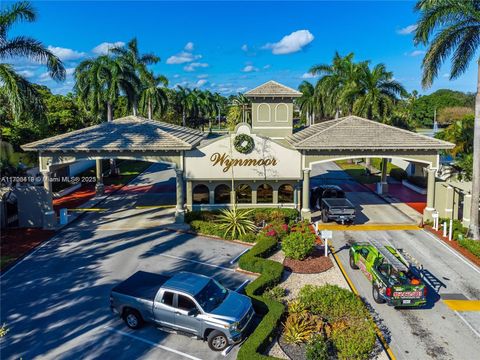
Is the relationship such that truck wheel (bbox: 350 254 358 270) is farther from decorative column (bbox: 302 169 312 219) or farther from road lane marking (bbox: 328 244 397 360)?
decorative column (bbox: 302 169 312 219)

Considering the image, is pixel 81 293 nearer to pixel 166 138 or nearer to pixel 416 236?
pixel 166 138

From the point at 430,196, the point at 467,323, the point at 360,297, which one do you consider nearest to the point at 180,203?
the point at 360,297

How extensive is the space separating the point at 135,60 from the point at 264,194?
24.0 meters

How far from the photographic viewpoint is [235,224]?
23.6 metres

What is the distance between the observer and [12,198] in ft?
86.3

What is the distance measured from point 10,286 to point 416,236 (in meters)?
21.5

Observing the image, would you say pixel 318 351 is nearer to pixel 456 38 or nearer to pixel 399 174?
pixel 456 38

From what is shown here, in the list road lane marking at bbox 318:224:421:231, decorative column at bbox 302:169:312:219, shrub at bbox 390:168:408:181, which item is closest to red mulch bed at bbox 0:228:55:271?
decorative column at bbox 302:169:312:219

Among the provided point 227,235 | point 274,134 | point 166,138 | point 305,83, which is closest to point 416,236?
point 227,235

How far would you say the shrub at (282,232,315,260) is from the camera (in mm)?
19266

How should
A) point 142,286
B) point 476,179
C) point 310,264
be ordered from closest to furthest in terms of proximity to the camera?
point 142,286 < point 310,264 < point 476,179

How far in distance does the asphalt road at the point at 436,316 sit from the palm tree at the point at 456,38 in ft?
14.3

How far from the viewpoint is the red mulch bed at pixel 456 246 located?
774 inches

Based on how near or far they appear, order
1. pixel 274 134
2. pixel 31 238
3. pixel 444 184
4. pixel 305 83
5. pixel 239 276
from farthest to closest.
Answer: pixel 305 83, pixel 274 134, pixel 444 184, pixel 31 238, pixel 239 276
